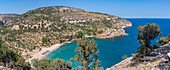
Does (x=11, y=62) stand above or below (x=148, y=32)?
below

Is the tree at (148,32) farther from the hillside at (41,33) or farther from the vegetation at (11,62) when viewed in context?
the hillside at (41,33)

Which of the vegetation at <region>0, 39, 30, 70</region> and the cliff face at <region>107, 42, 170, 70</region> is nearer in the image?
the cliff face at <region>107, 42, 170, 70</region>

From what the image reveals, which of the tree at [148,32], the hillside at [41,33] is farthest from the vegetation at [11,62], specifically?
the tree at [148,32]

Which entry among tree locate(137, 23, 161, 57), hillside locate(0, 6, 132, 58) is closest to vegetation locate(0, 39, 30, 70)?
hillside locate(0, 6, 132, 58)

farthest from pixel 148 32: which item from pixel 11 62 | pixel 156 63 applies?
pixel 11 62

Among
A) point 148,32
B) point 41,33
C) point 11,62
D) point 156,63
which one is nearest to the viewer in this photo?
point 156,63

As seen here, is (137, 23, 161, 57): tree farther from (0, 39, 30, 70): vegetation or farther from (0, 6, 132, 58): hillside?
(0, 6, 132, 58): hillside

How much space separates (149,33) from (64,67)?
27416 mm

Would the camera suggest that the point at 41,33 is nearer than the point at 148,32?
No

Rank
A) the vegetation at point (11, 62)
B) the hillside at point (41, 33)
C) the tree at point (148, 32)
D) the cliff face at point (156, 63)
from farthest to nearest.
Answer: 1. the hillside at point (41, 33)
2. the vegetation at point (11, 62)
3. the tree at point (148, 32)
4. the cliff face at point (156, 63)

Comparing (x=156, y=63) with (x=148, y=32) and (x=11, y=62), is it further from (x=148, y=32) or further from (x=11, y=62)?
(x=11, y=62)

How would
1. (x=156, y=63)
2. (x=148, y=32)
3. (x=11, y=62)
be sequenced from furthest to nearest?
(x=11, y=62)
(x=148, y=32)
(x=156, y=63)

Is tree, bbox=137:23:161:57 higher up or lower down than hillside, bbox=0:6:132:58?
higher up

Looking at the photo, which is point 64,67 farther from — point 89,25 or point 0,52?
point 89,25
